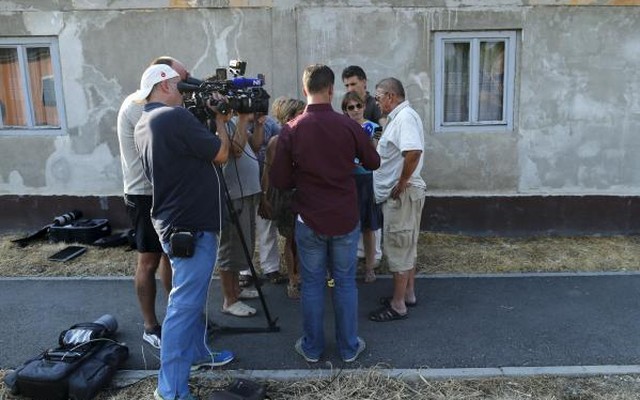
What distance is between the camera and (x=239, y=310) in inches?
176

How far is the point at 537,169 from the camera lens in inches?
259

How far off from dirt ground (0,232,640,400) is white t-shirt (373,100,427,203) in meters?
1.44

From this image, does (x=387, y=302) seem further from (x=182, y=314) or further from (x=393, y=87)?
(x=182, y=314)

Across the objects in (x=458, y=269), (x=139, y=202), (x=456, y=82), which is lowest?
(x=458, y=269)

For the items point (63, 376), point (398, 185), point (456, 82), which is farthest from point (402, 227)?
point (456, 82)

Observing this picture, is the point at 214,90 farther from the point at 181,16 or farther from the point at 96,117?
the point at 96,117

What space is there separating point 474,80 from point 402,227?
3.15 meters

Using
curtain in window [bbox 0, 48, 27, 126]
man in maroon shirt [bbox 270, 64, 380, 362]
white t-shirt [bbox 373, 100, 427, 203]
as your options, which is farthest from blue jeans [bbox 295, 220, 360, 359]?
curtain in window [bbox 0, 48, 27, 126]

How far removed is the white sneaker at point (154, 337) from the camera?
3.98m

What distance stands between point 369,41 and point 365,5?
0.41 meters

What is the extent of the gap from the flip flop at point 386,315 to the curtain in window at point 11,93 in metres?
5.36

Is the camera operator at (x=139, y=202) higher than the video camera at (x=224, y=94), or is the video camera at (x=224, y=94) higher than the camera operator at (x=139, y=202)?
the video camera at (x=224, y=94)

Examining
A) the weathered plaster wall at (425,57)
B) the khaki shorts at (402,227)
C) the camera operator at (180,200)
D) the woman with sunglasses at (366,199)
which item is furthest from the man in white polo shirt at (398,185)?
the weathered plaster wall at (425,57)

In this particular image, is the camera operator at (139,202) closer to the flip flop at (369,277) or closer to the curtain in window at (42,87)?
the flip flop at (369,277)
